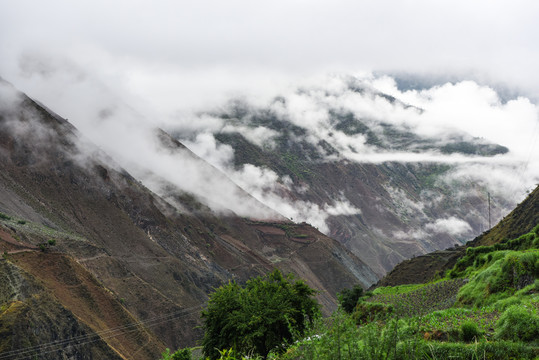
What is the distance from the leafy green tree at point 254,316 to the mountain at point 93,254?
5.02 meters

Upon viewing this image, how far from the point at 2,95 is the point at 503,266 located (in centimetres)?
11772

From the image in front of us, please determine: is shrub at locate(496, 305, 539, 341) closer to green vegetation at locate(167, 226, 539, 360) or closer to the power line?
green vegetation at locate(167, 226, 539, 360)

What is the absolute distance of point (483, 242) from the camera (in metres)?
70.4

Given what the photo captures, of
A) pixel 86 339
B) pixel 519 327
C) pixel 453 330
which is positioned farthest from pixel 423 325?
pixel 86 339

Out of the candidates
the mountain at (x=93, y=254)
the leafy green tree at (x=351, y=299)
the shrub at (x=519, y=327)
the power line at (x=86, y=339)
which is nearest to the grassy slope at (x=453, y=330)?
the shrub at (x=519, y=327)

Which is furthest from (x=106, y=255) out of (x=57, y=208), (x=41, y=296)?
(x=41, y=296)

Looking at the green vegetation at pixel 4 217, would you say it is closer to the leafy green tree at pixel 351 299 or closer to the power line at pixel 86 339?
the power line at pixel 86 339

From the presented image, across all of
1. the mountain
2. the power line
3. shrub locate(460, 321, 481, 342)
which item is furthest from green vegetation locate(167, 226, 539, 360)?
the power line

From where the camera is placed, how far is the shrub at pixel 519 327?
10742 mm

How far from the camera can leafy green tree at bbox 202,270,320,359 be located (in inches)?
937

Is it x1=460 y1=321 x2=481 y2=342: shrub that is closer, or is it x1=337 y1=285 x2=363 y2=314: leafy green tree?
x1=460 y1=321 x2=481 y2=342: shrub

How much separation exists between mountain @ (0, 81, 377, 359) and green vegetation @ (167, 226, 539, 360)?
29.0 feet

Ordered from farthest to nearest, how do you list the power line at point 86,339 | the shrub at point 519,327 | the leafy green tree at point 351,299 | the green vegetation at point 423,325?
the leafy green tree at point 351,299, the power line at point 86,339, the shrub at point 519,327, the green vegetation at point 423,325

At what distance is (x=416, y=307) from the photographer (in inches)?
344
